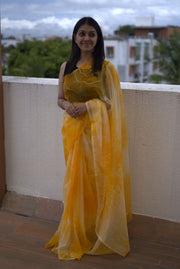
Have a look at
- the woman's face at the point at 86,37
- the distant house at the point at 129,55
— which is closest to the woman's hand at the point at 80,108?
the woman's face at the point at 86,37

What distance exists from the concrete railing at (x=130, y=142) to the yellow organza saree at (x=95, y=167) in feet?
0.82

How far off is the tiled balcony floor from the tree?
12818mm

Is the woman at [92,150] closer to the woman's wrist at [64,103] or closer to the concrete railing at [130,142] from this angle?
the woman's wrist at [64,103]

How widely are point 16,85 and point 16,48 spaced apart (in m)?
21.9

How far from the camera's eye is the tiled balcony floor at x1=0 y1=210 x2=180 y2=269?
1.91 m

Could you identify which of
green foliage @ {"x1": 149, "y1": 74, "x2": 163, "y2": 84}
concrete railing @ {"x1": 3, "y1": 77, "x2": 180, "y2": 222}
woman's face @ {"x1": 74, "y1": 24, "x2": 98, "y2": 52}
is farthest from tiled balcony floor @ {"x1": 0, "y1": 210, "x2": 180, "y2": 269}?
green foliage @ {"x1": 149, "y1": 74, "x2": 163, "y2": 84}

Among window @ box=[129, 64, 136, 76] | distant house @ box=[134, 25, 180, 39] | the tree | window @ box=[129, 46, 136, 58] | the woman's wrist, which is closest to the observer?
the woman's wrist

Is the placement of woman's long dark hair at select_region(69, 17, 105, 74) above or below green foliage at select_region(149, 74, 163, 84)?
above

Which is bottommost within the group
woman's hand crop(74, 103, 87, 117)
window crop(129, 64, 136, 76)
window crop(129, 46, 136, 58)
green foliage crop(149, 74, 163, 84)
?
woman's hand crop(74, 103, 87, 117)

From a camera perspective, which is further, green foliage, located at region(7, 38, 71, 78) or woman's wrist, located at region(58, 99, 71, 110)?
green foliage, located at region(7, 38, 71, 78)

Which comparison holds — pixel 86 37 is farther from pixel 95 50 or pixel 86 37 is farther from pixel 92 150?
pixel 92 150

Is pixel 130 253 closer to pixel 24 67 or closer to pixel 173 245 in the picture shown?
pixel 173 245

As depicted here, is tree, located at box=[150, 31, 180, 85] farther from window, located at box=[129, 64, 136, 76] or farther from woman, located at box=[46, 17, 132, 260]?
window, located at box=[129, 64, 136, 76]

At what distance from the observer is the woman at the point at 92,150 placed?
1.88 m
